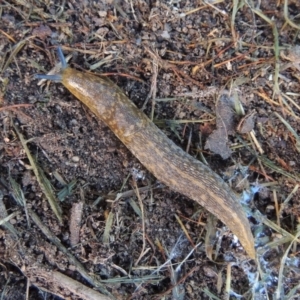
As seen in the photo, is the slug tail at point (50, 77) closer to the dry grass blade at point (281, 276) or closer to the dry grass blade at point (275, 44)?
the dry grass blade at point (275, 44)

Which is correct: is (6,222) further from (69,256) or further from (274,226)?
(274,226)

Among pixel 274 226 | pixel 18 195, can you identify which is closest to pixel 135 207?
pixel 18 195

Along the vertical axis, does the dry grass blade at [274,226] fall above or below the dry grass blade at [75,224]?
below

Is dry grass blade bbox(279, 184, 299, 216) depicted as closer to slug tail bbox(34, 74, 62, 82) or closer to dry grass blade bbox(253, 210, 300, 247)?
dry grass blade bbox(253, 210, 300, 247)

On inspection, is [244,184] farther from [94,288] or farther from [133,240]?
[94,288]

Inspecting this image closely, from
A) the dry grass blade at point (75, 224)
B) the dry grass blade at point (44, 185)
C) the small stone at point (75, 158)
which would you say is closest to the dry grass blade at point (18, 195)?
the dry grass blade at point (44, 185)

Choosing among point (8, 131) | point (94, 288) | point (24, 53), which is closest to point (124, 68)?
point (24, 53)

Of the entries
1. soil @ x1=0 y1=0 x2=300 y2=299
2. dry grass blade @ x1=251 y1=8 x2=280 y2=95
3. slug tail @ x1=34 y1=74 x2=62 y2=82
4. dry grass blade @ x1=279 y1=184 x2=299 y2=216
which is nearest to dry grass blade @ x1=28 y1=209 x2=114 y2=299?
soil @ x1=0 y1=0 x2=300 y2=299
